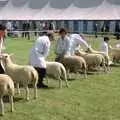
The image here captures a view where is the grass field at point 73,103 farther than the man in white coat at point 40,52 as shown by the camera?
No

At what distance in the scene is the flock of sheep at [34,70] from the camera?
889 cm

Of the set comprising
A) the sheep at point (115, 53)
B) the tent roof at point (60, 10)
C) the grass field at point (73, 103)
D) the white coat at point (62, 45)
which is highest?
the tent roof at point (60, 10)

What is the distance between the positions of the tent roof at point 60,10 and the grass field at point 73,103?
1245 inches

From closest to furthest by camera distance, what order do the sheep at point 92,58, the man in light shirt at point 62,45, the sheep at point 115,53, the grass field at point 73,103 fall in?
the grass field at point 73,103 → the man in light shirt at point 62,45 → the sheep at point 92,58 → the sheep at point 115,53

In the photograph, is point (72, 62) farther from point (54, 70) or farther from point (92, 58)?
point (54, 70)

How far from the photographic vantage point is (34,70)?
1027cm

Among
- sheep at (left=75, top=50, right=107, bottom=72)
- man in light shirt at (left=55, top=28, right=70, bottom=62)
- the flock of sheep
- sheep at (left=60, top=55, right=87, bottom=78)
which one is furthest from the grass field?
sheep at (left=75, top=50, right=107, bottom=72)

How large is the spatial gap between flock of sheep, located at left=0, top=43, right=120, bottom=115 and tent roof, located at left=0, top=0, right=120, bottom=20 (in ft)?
94.8

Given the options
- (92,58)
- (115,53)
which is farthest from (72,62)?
(115,53)

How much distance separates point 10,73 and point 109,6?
36.3 metres

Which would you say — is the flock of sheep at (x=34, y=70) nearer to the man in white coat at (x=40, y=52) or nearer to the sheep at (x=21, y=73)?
the sheep at (x=21, y=73)

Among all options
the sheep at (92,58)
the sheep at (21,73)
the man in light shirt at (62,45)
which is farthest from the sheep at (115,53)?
the sheep at (21,73)

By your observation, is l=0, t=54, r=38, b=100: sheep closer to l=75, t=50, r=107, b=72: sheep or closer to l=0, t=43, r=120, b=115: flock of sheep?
l=0, t=43, r=120, b=115: flock of sheep

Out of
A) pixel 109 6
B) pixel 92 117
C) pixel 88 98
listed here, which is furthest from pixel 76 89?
pixel 109 6
